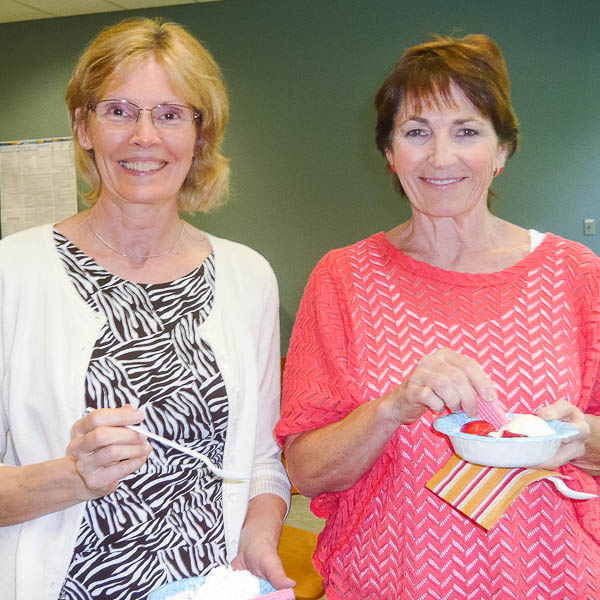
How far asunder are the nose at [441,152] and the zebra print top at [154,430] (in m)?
0.56

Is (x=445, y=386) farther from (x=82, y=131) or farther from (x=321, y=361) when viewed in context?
(x=82, y=131)

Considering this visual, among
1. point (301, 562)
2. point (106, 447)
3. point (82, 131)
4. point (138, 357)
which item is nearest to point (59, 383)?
point (138, 357)

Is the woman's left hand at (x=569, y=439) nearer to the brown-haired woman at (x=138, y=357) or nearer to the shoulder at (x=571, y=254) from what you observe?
the shoulder at (x=571, y=254)

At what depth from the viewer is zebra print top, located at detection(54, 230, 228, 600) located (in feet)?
3.96

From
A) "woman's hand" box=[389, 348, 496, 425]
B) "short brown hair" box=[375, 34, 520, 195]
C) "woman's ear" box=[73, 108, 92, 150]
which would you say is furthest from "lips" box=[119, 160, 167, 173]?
"woman's hand" box=[389, 348, 496, 425]

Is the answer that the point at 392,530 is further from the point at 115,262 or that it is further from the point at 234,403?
the point at 115,262

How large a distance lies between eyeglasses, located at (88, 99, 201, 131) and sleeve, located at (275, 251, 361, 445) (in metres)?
0.45

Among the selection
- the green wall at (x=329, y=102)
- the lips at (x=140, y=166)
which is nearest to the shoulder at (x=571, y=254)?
the lips at (x=140, y=166)

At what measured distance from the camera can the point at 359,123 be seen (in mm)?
4410

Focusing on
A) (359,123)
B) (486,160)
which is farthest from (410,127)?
(359,123)

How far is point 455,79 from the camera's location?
125 cm

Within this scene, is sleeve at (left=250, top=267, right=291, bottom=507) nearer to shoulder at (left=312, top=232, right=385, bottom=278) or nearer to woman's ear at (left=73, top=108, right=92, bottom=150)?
shoulder at (left=312, top=232, right=385, bottom=278)

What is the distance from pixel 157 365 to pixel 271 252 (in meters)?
3.40

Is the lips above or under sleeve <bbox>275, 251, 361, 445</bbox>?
above
